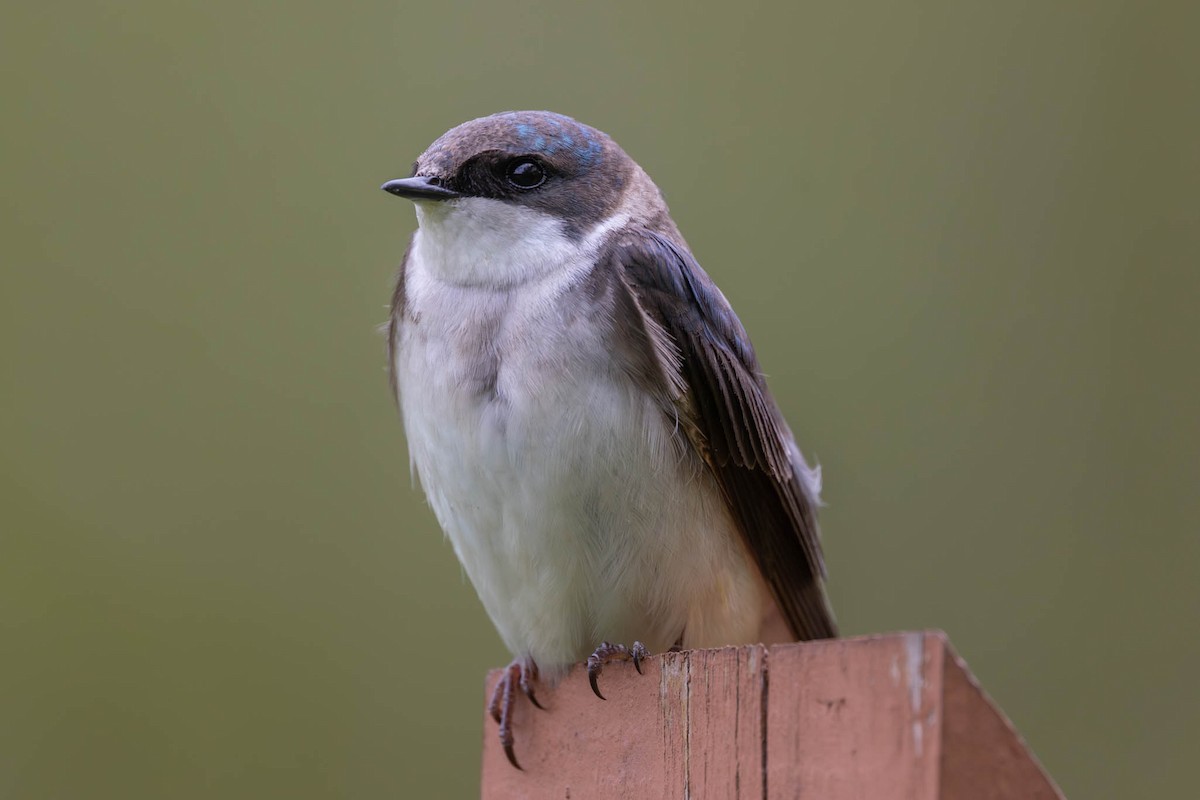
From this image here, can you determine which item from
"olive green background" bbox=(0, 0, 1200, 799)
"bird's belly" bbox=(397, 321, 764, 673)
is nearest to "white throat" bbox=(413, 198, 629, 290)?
"bird's belly" bbox=(397, 321, 764, 673)

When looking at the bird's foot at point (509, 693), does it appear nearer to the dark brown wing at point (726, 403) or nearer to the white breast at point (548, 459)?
the white breast at point (548, 459)

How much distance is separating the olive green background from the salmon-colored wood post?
6.65 feet

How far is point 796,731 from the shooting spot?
1.33 metres

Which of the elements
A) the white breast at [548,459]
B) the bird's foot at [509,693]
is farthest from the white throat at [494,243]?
the bird's foot at [509,693]

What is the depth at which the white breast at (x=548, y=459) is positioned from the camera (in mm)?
1983

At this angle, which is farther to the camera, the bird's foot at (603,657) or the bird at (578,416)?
the bird at (578,416)

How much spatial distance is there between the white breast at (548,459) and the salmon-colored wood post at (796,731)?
27cm

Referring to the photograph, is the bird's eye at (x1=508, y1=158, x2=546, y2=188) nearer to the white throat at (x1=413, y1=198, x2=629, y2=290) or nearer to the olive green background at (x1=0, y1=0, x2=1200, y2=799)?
the white throat at (x1=413, y1=198, x2=629, y2=290)

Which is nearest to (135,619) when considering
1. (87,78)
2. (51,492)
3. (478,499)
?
(51,492)

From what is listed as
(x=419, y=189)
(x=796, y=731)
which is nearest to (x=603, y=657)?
(x=796, y=731)

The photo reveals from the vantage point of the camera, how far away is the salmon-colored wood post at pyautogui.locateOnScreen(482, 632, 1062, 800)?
1.16m

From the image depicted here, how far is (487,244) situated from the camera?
7.13 ft

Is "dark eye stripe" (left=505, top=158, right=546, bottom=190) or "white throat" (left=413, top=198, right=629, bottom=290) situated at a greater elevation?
"dark eye stripe" (left=505, top=158, right=546, bottom=190)

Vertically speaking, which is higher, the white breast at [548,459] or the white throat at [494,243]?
the white throat at [494,243]
